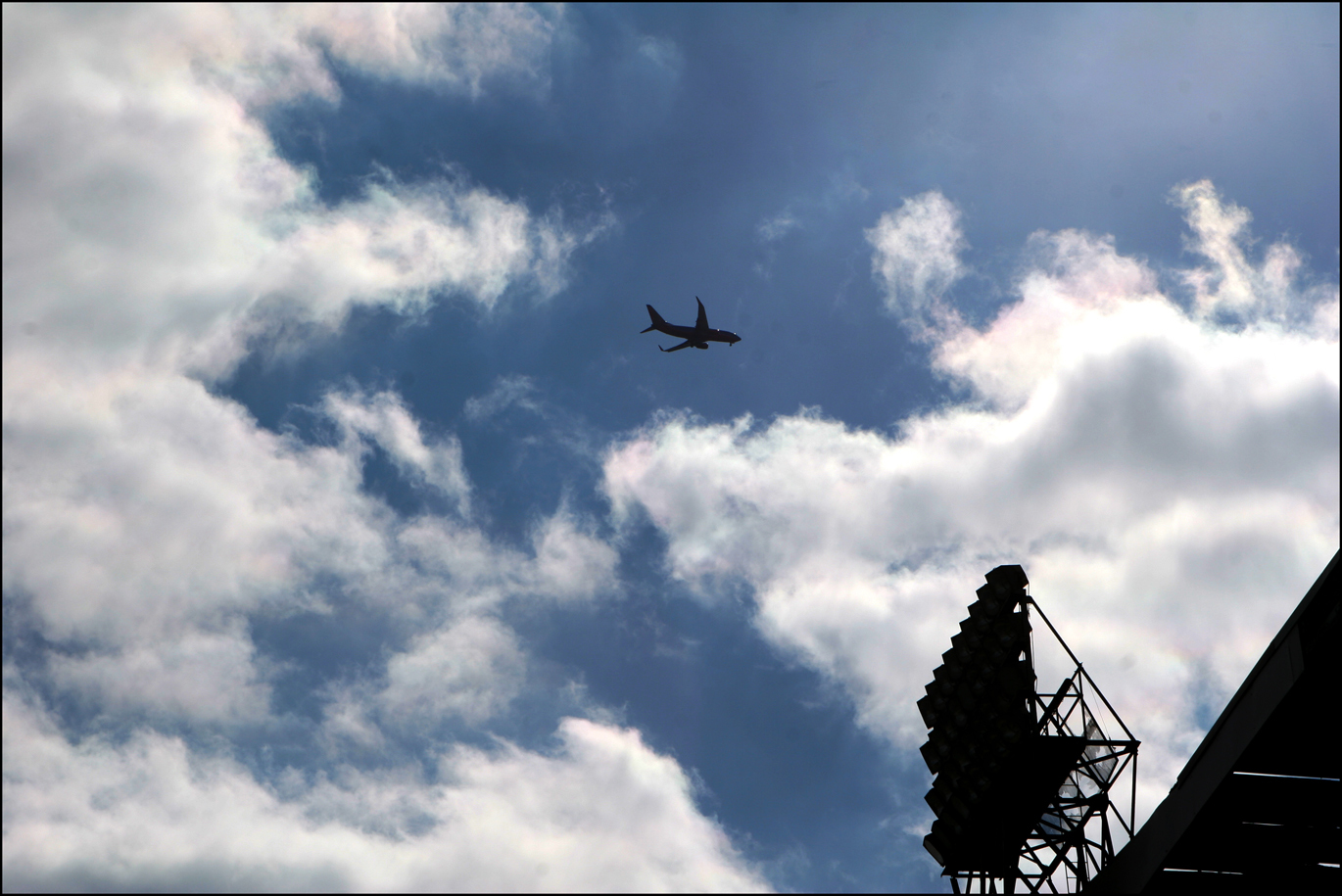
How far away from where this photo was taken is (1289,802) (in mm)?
25609

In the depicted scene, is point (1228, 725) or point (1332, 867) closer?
point (1228, 725)

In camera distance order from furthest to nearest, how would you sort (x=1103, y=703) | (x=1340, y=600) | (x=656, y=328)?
(x=656, y=328) → (x=1103, y=703) → (x=1340, y=600)

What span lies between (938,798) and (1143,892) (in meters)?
8.48

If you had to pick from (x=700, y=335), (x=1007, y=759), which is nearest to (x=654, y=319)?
(x=700, y=335)

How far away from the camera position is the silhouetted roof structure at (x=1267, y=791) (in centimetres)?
2194

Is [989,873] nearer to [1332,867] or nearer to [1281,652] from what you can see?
[1332,867]

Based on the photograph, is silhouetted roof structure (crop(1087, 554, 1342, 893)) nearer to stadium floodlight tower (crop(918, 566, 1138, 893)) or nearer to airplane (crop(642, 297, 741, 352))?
stadium floodlight tower (crop(918, 566, 1138, 893))

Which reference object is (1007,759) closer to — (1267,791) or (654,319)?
(1267,791)

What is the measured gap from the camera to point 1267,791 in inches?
995

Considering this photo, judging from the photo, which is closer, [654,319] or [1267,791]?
[1267,791]

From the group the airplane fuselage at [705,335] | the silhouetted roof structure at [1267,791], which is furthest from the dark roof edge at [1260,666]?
the airplane fuselage at [705,335]

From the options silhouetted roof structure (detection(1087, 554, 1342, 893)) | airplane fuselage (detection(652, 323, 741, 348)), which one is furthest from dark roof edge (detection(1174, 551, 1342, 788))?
airplane fuselage (detection(652, 323, 741, 348))

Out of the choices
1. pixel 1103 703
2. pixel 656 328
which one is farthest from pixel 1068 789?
pixel 656 328

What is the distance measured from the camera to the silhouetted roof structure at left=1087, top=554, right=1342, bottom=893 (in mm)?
21938
